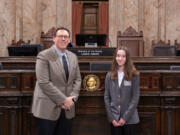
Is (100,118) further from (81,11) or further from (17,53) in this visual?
(81,11)

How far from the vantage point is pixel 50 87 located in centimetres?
198

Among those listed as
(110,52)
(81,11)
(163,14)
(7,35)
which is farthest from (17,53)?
(163,14)

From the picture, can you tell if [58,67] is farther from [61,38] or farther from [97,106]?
[97,106]

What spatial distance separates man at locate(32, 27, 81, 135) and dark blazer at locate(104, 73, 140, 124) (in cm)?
39

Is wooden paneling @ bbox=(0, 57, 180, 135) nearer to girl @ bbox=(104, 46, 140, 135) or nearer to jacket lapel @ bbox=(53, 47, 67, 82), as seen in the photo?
girl @ bbox=(104, 46, 140, 135)

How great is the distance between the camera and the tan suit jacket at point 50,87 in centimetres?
199

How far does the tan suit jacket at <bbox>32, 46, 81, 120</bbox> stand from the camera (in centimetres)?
199

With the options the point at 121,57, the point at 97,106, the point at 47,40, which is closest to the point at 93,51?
the point at 97,106

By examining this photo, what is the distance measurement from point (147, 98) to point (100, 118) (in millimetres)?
634

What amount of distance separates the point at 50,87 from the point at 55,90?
0.17ft

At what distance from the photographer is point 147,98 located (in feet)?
9.12

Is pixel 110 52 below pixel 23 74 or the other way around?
the other way around

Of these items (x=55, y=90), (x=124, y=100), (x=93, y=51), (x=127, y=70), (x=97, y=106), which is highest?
(x=93, y=51)

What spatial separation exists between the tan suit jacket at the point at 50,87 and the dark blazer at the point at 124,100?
0.41 metres
